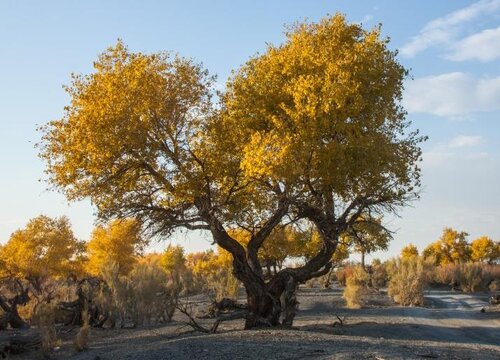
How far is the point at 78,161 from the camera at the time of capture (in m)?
16.8

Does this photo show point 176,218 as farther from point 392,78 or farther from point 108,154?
point 392,78

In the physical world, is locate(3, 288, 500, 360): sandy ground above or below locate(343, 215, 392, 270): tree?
below

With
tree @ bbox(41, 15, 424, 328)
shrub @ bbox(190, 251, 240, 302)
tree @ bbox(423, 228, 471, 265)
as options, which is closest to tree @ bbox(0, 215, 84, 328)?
shrub @ bbox(190, 251, 240, 302)

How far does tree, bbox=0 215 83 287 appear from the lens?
49.8 metres

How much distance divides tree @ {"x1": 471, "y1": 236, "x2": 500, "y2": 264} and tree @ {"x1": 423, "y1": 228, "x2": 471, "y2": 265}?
3.62 feet

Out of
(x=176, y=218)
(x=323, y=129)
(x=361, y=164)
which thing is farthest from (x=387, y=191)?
(x=176, y=218)

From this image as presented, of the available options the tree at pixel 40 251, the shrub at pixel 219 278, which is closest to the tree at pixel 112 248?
the tree at pixel 40 251

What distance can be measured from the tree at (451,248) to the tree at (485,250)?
1103 millimetres

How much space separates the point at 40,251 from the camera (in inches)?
2016

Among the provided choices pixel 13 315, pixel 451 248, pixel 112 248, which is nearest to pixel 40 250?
pixel 112 248

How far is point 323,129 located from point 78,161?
300 inches

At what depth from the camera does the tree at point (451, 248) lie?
7862 cm

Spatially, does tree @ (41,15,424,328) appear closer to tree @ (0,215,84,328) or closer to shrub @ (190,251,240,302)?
shrub @ (190,251,240,302)

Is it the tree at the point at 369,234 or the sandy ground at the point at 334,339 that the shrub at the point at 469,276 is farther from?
the tree at the point at 369,234
